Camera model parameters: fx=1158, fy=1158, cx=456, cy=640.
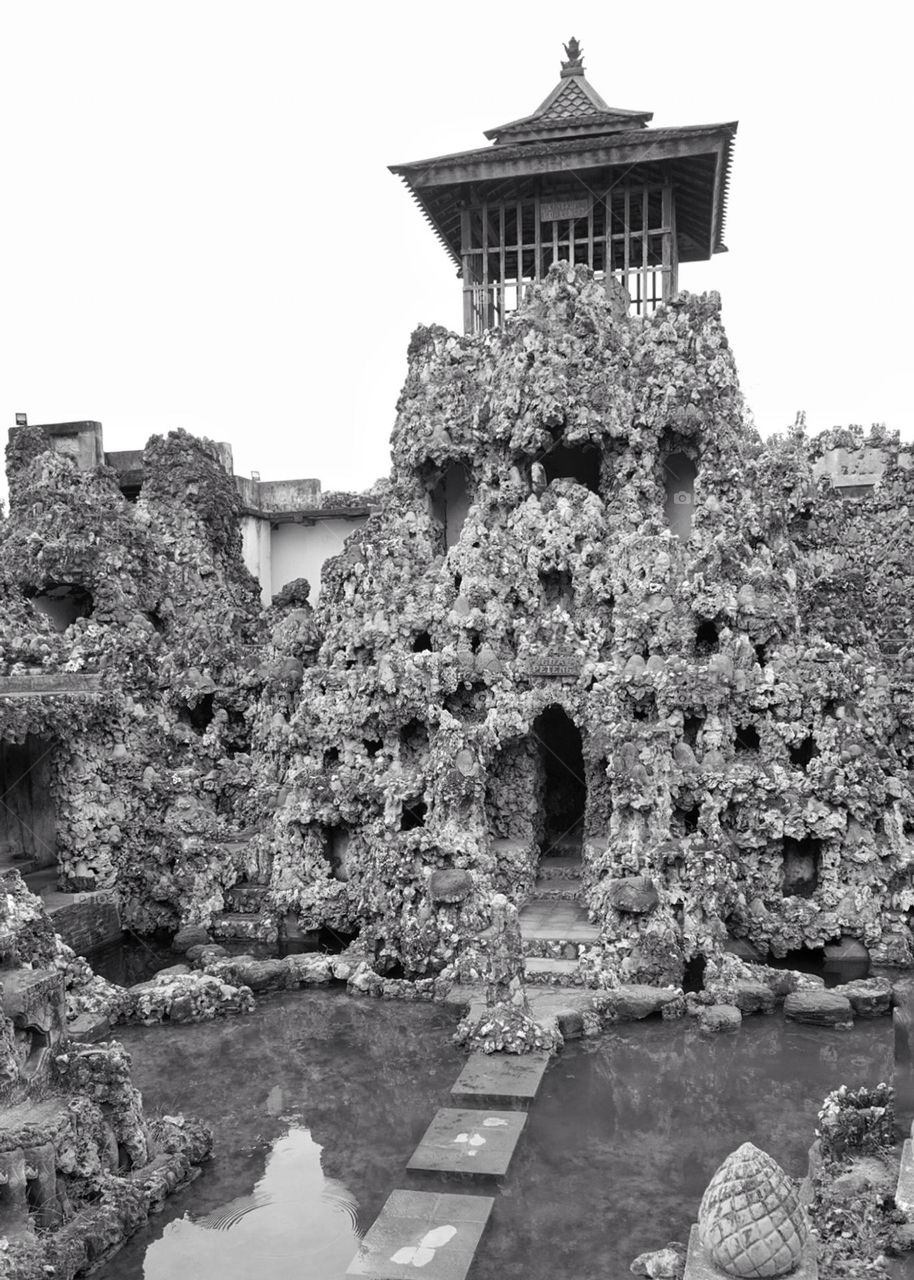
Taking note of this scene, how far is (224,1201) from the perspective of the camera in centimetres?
1018

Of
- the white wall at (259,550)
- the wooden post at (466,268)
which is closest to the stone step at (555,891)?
the wooden post at (466,268)

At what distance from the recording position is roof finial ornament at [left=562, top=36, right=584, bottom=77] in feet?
75.4

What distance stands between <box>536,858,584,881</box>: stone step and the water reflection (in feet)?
29.3

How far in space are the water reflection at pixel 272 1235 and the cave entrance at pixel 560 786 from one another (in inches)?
388

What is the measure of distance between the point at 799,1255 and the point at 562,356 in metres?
15.5

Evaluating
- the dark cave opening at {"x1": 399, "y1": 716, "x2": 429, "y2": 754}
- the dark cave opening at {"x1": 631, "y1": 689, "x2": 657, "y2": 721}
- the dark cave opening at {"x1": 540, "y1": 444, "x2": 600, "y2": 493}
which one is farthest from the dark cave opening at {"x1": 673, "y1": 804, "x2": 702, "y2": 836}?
the dark cave opening at {"x1": 540, "y1": 444, "x2": 600, "y2": 493}

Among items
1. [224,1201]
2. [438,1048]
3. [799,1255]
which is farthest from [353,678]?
[799,1255]

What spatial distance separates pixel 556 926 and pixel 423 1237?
8057 millimetres

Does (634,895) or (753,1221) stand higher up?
(634,895)

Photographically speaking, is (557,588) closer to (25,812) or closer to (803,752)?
(803,752)

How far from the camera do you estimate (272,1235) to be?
959 cm

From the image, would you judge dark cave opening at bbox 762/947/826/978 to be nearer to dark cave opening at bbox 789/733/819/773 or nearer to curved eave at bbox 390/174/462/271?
dark cave opening at bbox 789/733/819/773

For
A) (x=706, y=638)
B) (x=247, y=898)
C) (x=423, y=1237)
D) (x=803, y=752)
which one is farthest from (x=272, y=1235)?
(x=706, y=638)

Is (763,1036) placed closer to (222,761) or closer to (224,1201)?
(224,1201)
